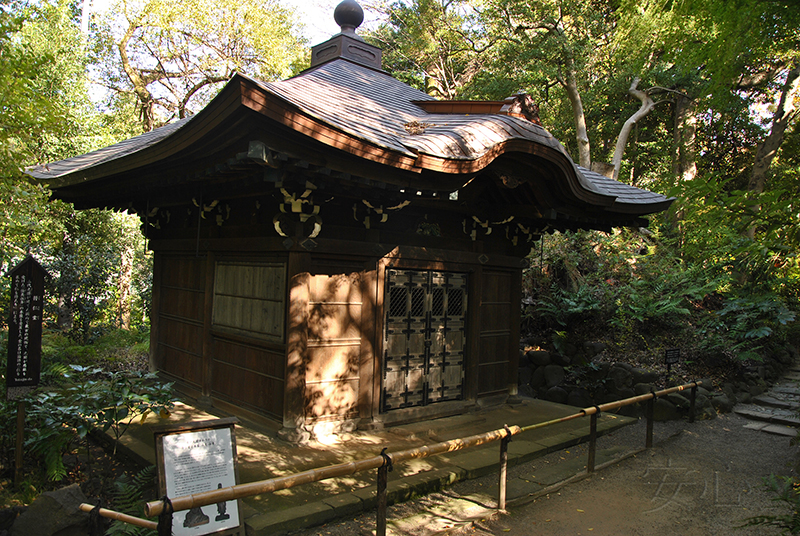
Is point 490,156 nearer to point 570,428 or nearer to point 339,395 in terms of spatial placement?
point 339,395

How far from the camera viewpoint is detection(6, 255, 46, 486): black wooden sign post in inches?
171

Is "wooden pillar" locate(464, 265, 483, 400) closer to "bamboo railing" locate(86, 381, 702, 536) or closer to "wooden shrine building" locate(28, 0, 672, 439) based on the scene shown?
"wooden shrine building" locate(28, 0, 672, 439)

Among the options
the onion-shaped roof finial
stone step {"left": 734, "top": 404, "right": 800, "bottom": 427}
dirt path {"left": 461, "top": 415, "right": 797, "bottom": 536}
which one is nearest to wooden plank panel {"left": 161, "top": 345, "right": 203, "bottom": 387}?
dirt path {"left": 461, "top": 415, "right": 797, "bottom": 536}

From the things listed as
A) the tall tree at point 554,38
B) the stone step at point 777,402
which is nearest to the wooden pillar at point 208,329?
the stone step at point 777,402

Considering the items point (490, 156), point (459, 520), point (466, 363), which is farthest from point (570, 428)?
point (490, 156)

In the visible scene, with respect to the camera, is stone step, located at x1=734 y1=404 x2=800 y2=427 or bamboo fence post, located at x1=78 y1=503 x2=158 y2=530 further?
stone step, located at x1=734 y1=404 x2=800 y2=427

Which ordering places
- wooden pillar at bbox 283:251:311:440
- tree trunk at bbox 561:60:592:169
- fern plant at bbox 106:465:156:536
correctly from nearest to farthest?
→ fern plant at bbox 106:465:156:536 → wooden pillar at bbox 283:251:311:440 → tree trunk at bbox 561:60:592:169

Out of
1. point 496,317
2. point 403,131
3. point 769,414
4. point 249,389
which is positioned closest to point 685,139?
point 769,414

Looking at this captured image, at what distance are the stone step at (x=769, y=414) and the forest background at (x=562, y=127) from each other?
2.94 feet

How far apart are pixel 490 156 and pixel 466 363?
306cm

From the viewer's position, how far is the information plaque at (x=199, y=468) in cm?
337

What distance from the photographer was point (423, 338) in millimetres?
6551

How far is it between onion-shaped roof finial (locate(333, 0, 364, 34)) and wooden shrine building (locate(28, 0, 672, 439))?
1.42 metres

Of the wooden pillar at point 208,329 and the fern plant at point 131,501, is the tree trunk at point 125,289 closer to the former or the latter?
the wooden pillar at point 208,329
